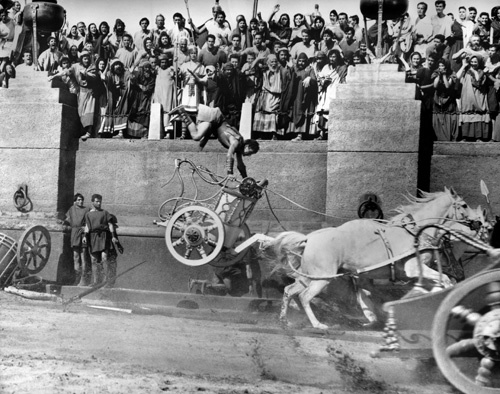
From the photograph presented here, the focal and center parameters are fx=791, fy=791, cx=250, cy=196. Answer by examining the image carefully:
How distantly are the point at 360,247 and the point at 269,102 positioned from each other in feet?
14.4

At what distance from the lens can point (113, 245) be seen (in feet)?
47.0

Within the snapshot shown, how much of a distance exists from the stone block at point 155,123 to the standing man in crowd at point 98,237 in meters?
1.64

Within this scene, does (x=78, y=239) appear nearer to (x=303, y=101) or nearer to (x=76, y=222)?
(x=76, y=222)

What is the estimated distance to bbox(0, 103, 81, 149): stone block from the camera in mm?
14836

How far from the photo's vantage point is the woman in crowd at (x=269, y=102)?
14.7 meters

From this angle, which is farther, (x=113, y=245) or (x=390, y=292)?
(x=113, y=245)

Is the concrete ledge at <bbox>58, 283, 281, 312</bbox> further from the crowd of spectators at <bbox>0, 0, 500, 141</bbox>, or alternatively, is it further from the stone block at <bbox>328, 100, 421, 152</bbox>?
the crowd of spectators at <bbox>0, 0, 500, 141</bbox>

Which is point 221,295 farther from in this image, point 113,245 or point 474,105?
point 474,105

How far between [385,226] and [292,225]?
8.44 feet

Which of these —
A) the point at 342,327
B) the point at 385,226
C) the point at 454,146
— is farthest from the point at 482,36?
the point at 342,327

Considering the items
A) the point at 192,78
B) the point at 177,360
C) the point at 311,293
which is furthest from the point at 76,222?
the point at 177,360

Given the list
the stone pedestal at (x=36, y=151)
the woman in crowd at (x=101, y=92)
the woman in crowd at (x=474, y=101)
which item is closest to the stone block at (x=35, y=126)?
the stone pedestal at (x=36, y=151)

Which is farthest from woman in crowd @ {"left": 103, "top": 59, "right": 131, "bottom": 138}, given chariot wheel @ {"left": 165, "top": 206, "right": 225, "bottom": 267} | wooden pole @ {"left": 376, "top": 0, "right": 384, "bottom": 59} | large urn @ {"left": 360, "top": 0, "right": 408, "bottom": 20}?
wooden pole @ {"left": 376, "top": 0, "right": 384, "bottom": 59}

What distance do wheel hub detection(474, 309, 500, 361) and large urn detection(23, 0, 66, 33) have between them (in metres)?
11.2
